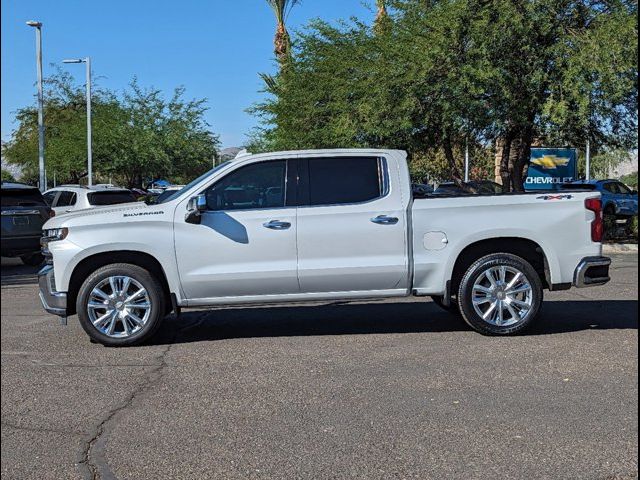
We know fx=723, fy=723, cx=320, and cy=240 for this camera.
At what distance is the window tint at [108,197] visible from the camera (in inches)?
634

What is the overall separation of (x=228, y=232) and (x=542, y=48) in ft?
38.3

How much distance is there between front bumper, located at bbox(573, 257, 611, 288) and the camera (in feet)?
23.5

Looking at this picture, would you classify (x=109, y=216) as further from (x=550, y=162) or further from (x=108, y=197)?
(x=550, y=162)

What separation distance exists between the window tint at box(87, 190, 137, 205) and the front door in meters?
9.72

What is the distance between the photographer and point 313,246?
6969mm

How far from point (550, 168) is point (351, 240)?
25.2 meters

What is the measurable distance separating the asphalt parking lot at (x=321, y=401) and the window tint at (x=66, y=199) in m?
8.84

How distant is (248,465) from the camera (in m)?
4.03

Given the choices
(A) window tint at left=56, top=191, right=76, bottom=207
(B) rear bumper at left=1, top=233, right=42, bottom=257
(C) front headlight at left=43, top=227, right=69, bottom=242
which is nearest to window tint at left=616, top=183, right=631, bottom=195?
(A) window tint at left=56, top=191, right=76, bottom=207

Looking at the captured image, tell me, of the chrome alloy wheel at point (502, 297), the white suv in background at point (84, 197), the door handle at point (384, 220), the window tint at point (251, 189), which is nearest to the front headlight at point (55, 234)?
the window tint at point (251, 189)

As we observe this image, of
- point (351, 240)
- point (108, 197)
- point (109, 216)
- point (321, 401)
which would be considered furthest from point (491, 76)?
point (321, 401)

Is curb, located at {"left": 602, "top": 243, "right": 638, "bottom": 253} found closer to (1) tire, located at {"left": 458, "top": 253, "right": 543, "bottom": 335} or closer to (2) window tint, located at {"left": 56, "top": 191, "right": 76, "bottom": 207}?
(1) tire, located at {"left": 458, "top": 253, "right": 543, "bottom": 335}

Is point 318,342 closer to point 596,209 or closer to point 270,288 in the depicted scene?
point 270,288

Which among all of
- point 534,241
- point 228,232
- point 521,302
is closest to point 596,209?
point 534,241
